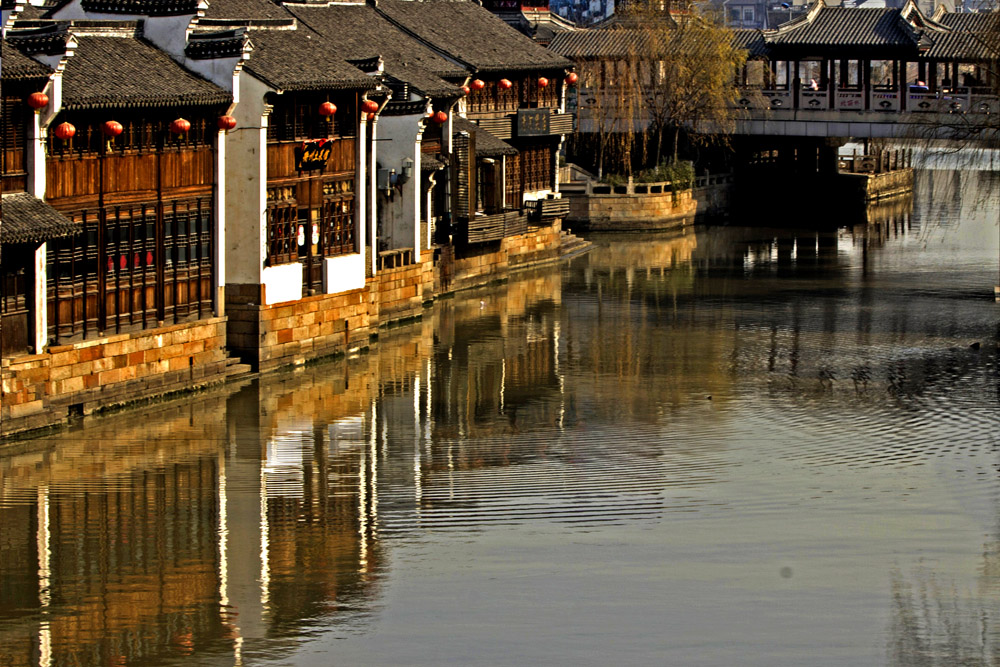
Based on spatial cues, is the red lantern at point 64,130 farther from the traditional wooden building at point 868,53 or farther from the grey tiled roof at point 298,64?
the traditional wooden building at point 868,53

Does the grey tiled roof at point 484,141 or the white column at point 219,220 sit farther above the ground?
the grey tiled roof at point 484,141

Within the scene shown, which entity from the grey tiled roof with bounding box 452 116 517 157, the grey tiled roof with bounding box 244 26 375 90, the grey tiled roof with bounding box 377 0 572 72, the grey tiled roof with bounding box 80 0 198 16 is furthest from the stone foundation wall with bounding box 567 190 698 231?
the grey tiled roof with bounding box 80 0 198 16

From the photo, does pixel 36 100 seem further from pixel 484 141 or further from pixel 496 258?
pixel 484 141

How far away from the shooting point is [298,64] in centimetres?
4256

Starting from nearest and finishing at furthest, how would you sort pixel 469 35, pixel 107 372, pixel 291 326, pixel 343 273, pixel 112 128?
pixel 112 128 → pixel 107 372 → pixel 291 326 → pixel 343 273 → pixel 469 35

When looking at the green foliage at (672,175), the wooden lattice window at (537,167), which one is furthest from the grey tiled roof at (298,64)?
the green foliage at (672,175)

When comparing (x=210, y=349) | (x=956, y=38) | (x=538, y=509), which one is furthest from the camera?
(x=956, y=38)

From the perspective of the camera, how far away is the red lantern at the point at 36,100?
1305 inches

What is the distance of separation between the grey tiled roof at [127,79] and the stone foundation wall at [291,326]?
4.87 metres

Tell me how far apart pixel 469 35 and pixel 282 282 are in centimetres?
2815

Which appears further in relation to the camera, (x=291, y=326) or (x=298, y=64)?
(x=298, y=64)

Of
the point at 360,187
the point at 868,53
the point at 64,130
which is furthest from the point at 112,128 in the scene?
→ the point at 868,53

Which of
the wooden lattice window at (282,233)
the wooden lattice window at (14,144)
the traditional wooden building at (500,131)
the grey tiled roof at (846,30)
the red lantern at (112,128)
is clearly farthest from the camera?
the grey tiled roof at (846,30)

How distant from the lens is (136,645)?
22422mm
